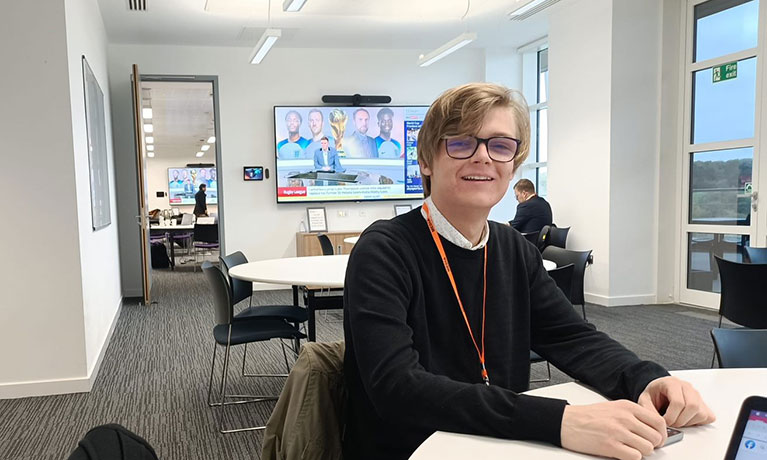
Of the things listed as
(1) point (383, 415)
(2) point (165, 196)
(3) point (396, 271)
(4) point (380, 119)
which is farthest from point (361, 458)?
(2) point (165, 196)

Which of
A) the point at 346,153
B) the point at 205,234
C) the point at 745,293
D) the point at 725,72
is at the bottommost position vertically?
the point at 205,234

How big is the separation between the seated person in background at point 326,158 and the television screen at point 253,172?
28.0 inches

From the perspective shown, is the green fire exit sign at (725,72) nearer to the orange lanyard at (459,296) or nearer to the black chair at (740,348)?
the black chair at (740,348)

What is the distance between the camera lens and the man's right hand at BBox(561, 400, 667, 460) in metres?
0.86

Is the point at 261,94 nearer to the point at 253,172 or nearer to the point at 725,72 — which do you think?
the point at 253,172

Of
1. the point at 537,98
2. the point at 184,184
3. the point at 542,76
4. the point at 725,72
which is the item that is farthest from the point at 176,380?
the point at 184,184

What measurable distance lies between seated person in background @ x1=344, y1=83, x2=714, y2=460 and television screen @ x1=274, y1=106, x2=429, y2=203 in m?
6.20

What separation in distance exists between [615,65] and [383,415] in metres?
5.58

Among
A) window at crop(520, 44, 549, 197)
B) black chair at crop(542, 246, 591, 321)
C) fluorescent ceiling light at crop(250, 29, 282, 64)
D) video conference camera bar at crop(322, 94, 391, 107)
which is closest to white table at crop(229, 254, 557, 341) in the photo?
black chair at crop(542, 246, 591, 321)

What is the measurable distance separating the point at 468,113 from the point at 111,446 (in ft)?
2.82

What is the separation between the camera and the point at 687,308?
5.68 meters

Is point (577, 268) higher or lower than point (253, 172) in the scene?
lower

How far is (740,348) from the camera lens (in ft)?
5.18

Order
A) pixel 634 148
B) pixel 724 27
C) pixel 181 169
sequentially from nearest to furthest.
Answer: pixel 724 27 → pixel 634 148 → pixel 181 169
